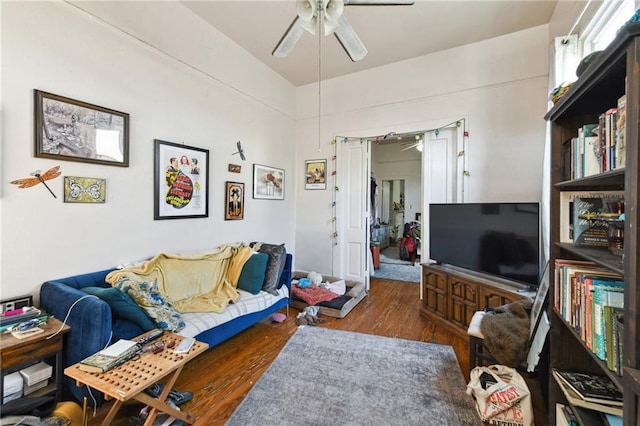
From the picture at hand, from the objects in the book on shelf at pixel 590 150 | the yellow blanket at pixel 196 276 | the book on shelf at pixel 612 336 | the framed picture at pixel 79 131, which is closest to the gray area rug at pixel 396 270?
the yellow blanket at pixel 196 276

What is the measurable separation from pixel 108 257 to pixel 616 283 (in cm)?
320

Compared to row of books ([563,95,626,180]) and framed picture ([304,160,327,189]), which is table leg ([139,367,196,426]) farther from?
framed picture ([304,160,327,189])

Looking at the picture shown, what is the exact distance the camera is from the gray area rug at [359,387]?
5.51 feet

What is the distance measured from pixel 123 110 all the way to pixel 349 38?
203 centimetres

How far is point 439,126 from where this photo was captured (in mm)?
3584

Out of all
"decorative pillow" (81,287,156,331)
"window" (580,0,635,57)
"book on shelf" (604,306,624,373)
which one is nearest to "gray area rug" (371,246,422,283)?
"window" (580,0,635,57)

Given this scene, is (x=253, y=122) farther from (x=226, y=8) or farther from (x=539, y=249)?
(x=539, y=249)

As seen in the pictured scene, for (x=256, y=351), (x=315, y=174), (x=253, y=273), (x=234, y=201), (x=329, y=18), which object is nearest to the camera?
(x=329, y=18)

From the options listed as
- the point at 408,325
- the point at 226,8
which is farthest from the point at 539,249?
the point at 226,8

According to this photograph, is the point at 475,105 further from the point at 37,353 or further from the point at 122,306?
the point at 37,353

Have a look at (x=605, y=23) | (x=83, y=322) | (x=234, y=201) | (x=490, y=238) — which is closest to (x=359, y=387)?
(x=83, y=322)

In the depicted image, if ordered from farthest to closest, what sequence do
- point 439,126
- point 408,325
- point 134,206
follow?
point 439,126
point 408,325
point 134,206

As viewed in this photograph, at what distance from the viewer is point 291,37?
7.02ft

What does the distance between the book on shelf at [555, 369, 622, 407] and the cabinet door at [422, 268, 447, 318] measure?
167cm
